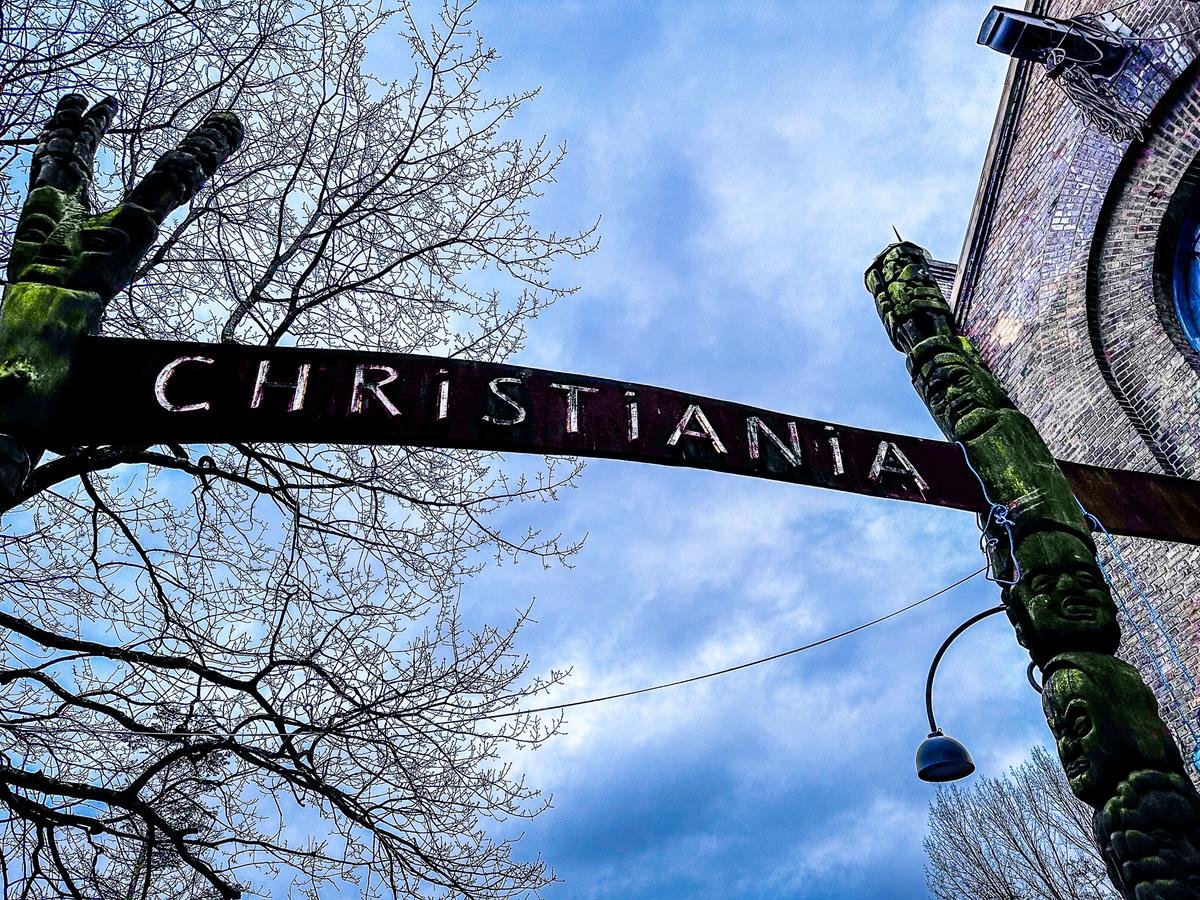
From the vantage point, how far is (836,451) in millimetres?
3531

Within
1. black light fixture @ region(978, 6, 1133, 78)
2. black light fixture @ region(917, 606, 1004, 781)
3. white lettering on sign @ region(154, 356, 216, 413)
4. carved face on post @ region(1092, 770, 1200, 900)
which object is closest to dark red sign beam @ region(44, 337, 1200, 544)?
white lettering on sign @ region(154, 356, 216, 413)

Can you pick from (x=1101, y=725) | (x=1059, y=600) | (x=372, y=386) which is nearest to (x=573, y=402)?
(x=372, y=386)

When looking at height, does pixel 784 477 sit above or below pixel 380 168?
below

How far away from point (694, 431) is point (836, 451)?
625 millimetres

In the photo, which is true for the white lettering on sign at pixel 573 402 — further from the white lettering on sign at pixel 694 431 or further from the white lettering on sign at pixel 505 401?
the white lettering on sign at pixel 694 431

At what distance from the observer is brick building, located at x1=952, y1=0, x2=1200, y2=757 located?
6.80 metres

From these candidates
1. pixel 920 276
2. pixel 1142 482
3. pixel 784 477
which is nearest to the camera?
pixel 784 477

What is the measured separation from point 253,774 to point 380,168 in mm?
4783

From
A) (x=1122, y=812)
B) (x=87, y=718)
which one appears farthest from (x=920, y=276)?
(x=87, y=718)

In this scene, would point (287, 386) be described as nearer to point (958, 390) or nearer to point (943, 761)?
point (958, 390)

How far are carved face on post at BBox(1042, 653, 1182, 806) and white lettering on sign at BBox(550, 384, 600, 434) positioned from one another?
1.92m

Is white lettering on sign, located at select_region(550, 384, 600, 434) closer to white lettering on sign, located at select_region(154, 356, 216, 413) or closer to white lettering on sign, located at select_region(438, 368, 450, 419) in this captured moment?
white lettering on sign, located at select_region(438, 368, 450, 419)

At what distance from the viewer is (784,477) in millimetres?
3393

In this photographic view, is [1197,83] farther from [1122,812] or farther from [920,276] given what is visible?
[1122,812]
